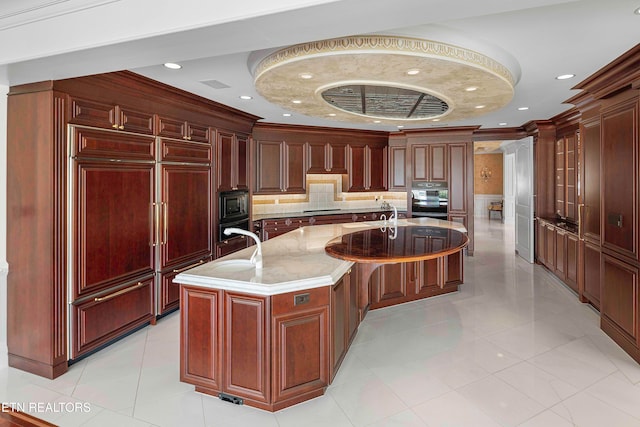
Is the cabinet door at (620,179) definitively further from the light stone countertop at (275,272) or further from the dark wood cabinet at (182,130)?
the dark wood cabinet at (182,130)

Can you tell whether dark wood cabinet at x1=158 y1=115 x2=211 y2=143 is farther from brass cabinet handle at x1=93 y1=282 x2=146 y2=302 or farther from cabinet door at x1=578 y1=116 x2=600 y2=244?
cabinet door at x1=578 y1=116 x2=600 y2=244

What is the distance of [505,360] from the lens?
2.96 m

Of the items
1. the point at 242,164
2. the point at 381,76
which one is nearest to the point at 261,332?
the point at 381,76

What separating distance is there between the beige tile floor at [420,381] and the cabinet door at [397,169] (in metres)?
3.77

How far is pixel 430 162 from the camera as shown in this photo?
23.2ft

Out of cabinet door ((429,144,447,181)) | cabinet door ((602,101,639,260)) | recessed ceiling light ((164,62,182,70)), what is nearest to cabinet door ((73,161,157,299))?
recessed ceiling light ((164,62,182,70))

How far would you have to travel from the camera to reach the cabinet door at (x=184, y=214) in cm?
381

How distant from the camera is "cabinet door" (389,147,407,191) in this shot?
24.3 feet

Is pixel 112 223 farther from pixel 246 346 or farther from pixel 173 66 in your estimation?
pixel 246 346

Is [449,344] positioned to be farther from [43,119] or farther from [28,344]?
[43,119]

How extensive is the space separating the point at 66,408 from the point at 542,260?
260 inches

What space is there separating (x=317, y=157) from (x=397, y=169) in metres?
1.79

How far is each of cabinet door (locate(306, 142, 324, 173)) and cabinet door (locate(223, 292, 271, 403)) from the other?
4.64 metres

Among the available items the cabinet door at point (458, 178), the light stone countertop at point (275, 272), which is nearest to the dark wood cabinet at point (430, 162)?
the cabinet door at point (458, 178)
